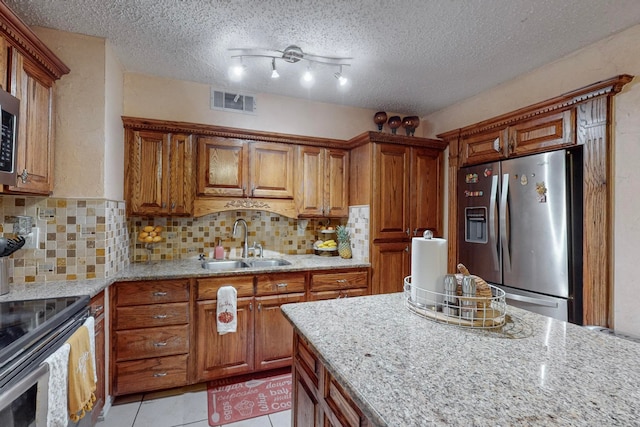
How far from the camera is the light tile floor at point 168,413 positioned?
77.5 inches

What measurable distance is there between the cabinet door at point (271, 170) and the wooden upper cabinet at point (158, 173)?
549 mm

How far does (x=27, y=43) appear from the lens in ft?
5.42

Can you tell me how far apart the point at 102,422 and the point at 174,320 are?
2.33 ft

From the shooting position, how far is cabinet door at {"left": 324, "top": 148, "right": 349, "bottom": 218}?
3119mm

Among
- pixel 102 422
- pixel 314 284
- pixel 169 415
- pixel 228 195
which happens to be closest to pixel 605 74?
pixel 314 284

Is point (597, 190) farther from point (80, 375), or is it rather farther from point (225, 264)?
point (80, 375)

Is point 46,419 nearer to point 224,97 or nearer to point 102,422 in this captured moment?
point 102,422

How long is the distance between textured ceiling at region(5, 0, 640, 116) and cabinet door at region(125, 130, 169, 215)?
61 centimetres

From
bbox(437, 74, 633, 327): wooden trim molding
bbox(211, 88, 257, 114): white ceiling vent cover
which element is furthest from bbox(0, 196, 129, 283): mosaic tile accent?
bbox(437, 74, 633, 327): wooden trim molding

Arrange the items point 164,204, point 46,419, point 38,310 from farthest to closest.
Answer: point 164,204 → point 38,310 → point 46,419

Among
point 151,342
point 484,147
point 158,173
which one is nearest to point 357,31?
point 484,147

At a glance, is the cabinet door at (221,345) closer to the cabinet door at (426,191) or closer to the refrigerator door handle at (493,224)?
the cabinet door at (426,191)

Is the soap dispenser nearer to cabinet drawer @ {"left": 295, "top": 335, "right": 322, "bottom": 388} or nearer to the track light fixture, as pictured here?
the track light fixture

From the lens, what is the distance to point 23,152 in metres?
1.67
